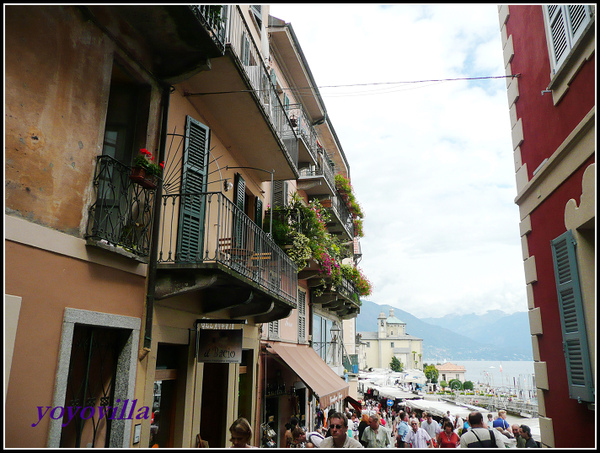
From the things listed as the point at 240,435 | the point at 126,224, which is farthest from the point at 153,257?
the point at 240,435

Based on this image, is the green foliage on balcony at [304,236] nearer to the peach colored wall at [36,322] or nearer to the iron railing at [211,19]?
the iron railing at [211,19]

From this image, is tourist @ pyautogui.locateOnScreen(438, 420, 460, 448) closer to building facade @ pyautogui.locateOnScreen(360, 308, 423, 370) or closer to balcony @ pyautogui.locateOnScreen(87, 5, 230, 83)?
balcony @ pyautogui.locateOnScreen(87, 5, 230, 83)

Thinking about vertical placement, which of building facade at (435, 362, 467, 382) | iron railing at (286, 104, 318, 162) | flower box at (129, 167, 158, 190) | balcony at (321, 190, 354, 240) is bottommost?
building facade at (435, 362, 467, 382)

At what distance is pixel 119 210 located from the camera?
6027 mm

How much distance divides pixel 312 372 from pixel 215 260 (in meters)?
8.52

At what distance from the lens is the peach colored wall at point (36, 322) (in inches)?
181

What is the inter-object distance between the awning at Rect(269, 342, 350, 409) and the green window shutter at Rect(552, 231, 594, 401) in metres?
7.70

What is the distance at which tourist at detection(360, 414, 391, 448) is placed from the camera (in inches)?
364

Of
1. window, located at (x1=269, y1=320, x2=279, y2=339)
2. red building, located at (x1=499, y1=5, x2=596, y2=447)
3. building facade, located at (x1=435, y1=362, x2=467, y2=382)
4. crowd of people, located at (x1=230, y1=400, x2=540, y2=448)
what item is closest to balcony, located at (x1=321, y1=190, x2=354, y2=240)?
window, located at (x1=269, y1=320, x2=279, y2=339)

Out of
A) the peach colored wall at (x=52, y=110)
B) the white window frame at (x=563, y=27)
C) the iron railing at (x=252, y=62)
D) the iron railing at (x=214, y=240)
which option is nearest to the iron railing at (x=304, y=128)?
the iron railing at (x=252, y=62)

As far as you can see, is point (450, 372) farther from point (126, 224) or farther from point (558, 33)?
point (126, 224)

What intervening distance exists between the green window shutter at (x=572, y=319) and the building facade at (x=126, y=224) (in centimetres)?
445

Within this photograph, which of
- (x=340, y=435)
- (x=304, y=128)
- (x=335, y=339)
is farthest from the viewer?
(x=335, y=339)

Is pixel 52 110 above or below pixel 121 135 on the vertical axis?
below
